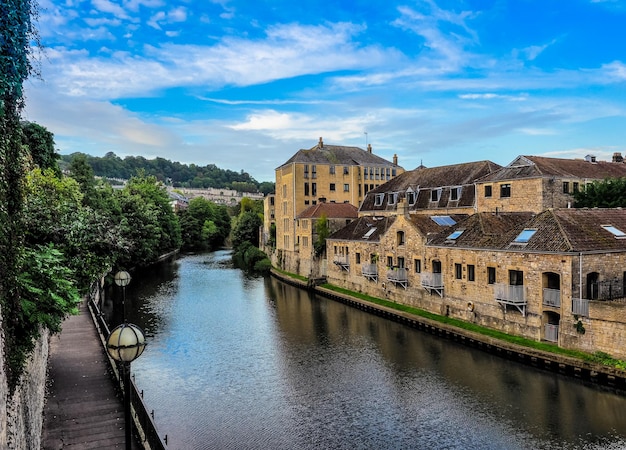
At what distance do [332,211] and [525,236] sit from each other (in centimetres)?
2876

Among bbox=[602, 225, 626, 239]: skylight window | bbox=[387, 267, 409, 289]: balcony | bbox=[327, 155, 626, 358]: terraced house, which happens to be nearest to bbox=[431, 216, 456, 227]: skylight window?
bbox=[327, 155, 626, 358]: terraced house

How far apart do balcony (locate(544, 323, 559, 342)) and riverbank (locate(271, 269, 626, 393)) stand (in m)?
1.54

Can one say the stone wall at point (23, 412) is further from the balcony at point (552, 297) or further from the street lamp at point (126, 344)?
the balcony at point (552, 297)

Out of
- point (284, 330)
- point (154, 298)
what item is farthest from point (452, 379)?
point (154, 298)

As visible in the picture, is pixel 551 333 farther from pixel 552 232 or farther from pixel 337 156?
pixel 337 156

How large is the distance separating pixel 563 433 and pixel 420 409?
4823mm

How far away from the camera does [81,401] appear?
53.4 feet

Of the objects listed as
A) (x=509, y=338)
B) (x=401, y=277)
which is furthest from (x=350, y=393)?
(x=401, y=277)

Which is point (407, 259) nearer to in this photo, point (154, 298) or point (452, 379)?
point (452, 379)

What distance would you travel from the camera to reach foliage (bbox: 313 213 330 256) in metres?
50.7

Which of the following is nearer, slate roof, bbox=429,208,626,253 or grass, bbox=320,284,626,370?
grass, bbox=320,284,626,370

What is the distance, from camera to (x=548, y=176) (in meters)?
33.9

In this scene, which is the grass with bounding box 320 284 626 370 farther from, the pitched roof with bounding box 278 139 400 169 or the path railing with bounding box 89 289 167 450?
the pitched roof with bounding box 278 139 400 169

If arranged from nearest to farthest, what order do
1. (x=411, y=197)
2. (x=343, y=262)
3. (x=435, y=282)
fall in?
(x=435, y=282) → (x=343, y=262) → (x=411, y=197)
